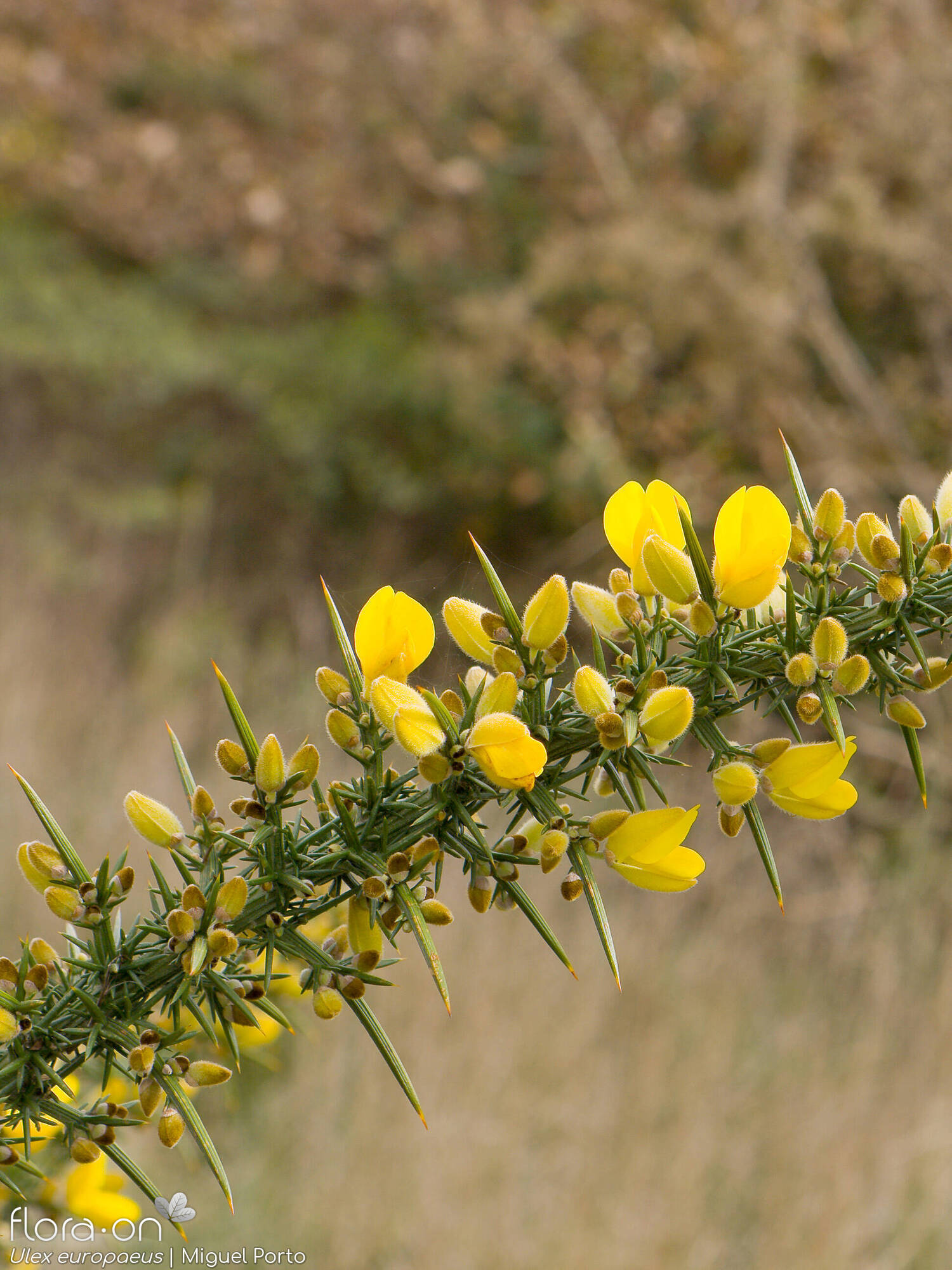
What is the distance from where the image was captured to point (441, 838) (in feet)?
1.27

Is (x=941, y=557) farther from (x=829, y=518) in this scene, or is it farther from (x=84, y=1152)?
(x=84, y=1152)

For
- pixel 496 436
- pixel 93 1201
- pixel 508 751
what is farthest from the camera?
pixel 496 436

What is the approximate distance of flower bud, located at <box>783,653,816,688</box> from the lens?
0.37 meters

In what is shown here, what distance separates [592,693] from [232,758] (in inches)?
5.9

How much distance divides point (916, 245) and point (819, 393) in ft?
2.88

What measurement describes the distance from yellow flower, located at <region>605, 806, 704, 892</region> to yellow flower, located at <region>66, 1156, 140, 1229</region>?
1.15 feet

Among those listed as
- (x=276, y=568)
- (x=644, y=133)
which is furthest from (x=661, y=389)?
(x=276, y=568)

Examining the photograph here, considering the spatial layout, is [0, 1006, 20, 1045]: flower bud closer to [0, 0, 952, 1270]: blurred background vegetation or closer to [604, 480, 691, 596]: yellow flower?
[604, 480, 691, 596]: yellow flower

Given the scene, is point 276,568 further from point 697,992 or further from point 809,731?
point 697,992

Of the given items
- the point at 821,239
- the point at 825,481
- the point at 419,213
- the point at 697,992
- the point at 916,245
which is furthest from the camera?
the point at 419,213

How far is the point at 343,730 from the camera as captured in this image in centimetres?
40

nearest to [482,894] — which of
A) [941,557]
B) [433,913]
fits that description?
[433,913]

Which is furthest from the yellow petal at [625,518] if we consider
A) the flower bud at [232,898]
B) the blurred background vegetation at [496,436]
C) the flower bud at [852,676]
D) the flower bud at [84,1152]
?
the blurred background vegetation at [496,436]

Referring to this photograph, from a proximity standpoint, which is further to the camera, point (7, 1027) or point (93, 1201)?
point (93, 1201)
